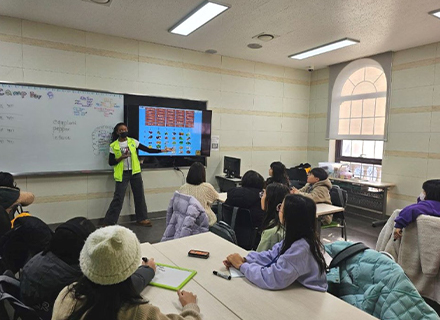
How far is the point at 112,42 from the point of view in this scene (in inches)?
180

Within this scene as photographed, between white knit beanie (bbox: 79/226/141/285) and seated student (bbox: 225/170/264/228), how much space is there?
184cm

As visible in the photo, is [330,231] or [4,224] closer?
[4,224]

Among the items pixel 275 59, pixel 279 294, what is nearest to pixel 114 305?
pixel 279 294

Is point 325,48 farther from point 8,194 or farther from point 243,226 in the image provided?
point 8,194

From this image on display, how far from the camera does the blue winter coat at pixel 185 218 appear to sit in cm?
260

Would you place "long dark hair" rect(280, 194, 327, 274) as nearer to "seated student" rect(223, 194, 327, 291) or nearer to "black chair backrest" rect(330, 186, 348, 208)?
"seated student" rect(223, 194, 327, 291)

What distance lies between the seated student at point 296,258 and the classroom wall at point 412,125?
4238 millimetres

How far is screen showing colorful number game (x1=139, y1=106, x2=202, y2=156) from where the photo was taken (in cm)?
485

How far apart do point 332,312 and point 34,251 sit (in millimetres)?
1867

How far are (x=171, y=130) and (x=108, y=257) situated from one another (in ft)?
13.6

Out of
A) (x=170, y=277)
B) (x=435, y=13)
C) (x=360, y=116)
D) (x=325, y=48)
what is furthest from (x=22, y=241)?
(x=360, y=116)

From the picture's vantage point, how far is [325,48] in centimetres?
495

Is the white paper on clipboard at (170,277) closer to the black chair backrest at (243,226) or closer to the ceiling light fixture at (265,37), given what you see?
the black chair backrest at (243,226)

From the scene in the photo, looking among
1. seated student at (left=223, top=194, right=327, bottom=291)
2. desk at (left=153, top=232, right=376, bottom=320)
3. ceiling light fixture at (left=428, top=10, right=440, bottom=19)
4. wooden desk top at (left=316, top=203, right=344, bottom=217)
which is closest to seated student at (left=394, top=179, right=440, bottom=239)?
wooden desk top at (left=316, top=203, right=344, bottom=217)
